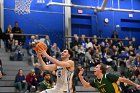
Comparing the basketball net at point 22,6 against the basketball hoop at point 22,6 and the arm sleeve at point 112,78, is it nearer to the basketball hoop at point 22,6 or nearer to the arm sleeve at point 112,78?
the basketball hoop at point 22,6

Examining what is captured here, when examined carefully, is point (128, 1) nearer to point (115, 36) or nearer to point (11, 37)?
point (115, 36)

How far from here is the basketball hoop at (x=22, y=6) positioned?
22.1 m

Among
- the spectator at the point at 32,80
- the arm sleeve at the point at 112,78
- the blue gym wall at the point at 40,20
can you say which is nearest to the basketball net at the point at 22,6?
the blue gym wall at the point at 40,20

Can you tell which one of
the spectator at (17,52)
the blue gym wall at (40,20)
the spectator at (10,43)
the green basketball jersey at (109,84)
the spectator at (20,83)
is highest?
the blue gym wall at (40,20)

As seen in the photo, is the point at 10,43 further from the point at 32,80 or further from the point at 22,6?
→ the point at 32,80

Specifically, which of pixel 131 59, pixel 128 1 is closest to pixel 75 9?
pixel 128 1

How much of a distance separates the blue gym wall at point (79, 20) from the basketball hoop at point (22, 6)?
553 millimetres

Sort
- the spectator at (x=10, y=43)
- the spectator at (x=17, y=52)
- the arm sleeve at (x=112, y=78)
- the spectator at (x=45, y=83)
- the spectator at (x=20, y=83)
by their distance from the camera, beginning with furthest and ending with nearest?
the spectator at (x=10, y=43)
the spectator at (x=17, y=52)
the spectator at (x=20, y=83)
the spectator at (x=45, y=83)
the arm sleeve at (x=112, y=78)

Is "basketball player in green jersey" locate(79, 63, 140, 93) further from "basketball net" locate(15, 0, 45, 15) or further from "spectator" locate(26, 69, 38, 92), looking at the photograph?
"basketball net" locate(15, 0, 45, 15)

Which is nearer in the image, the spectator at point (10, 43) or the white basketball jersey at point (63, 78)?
the white basketball jersey at point (63, 78)

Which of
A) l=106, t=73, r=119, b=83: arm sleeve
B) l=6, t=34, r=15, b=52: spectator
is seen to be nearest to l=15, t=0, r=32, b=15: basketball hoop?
l=6, t=34, r=15, b=52: spectator

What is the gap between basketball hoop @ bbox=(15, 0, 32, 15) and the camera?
72.4ft

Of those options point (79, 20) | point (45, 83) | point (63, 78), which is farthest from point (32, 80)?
point (79, 20)

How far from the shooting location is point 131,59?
20844mm
